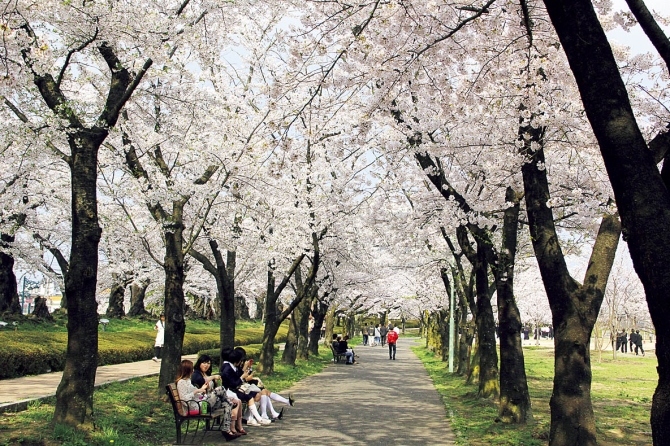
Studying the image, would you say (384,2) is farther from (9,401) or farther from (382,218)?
(382,218)

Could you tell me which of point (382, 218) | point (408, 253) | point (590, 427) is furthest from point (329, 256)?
point (590, 427)

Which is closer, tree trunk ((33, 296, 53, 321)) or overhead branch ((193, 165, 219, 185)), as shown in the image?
overhead branch ((193, 165, 219, 185))

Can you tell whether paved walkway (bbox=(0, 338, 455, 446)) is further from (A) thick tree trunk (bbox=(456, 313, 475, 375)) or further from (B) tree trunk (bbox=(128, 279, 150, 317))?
(B) tree trunk (bbox=(128, 279, 150, 317))

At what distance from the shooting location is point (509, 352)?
11094 millimetres

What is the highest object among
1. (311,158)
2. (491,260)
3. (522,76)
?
(311,158)

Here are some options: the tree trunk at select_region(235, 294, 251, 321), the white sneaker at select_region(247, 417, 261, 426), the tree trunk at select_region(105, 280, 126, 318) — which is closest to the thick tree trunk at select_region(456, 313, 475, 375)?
the white sneaker at select_region(247, 417, 261, 426)

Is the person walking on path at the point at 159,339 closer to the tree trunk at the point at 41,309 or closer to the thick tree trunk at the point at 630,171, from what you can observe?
the tree trunk at the point at 41,309

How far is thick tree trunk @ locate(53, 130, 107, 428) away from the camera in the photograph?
8312mm

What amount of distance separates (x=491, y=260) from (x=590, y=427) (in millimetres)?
4303

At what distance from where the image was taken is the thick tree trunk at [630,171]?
13.0ft

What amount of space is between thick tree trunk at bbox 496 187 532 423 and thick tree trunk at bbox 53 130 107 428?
6.77 m

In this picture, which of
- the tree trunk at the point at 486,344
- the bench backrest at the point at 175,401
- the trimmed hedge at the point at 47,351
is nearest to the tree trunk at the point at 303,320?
the trimmed hedge at the point at 47,351

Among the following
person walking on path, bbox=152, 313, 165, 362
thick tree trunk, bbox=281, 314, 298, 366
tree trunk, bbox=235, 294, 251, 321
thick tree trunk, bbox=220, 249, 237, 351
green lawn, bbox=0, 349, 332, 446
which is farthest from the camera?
tree trunk, bbox=235, 294, 251, 321

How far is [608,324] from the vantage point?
118 feet
